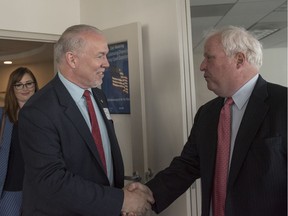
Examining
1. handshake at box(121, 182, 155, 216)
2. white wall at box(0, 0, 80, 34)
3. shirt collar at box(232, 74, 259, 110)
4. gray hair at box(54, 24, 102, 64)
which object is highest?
white wall at box(0, 0, 80, 34)

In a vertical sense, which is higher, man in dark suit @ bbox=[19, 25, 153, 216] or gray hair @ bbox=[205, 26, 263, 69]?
gray hair @ bbox=[205, 26, 263, 69]

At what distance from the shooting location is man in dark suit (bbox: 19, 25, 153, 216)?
57.4 inches

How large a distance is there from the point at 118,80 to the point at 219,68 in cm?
118

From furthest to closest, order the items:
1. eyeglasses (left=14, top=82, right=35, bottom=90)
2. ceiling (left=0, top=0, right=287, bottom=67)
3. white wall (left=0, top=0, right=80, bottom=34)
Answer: ceiling (left=0, top=0, right=287, bottom=67), white wall (left=0, top=0, right=80, bottom=34), eyeglasses (left=14, top=82, right=35, bottom=90)

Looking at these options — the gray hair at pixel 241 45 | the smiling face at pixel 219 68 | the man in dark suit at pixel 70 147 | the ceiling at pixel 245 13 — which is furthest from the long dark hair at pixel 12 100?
the gray hair at pixel 241 45

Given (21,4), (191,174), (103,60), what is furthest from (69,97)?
(21,4)

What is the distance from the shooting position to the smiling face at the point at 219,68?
1.59 m

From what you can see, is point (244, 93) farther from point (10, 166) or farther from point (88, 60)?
point (10, 166)

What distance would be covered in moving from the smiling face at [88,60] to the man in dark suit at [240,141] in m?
0.54

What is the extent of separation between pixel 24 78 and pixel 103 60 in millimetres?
1293

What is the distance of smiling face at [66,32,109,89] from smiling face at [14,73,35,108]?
1184 mm

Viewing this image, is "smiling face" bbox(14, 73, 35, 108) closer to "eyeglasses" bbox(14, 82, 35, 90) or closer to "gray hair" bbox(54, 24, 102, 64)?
"eyeglasses" bbox(14, 82, 35, 90)

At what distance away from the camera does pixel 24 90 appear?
270 cm

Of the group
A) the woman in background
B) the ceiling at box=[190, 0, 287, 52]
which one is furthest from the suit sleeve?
the ceiling at box=[190, 0, 287, 52]
